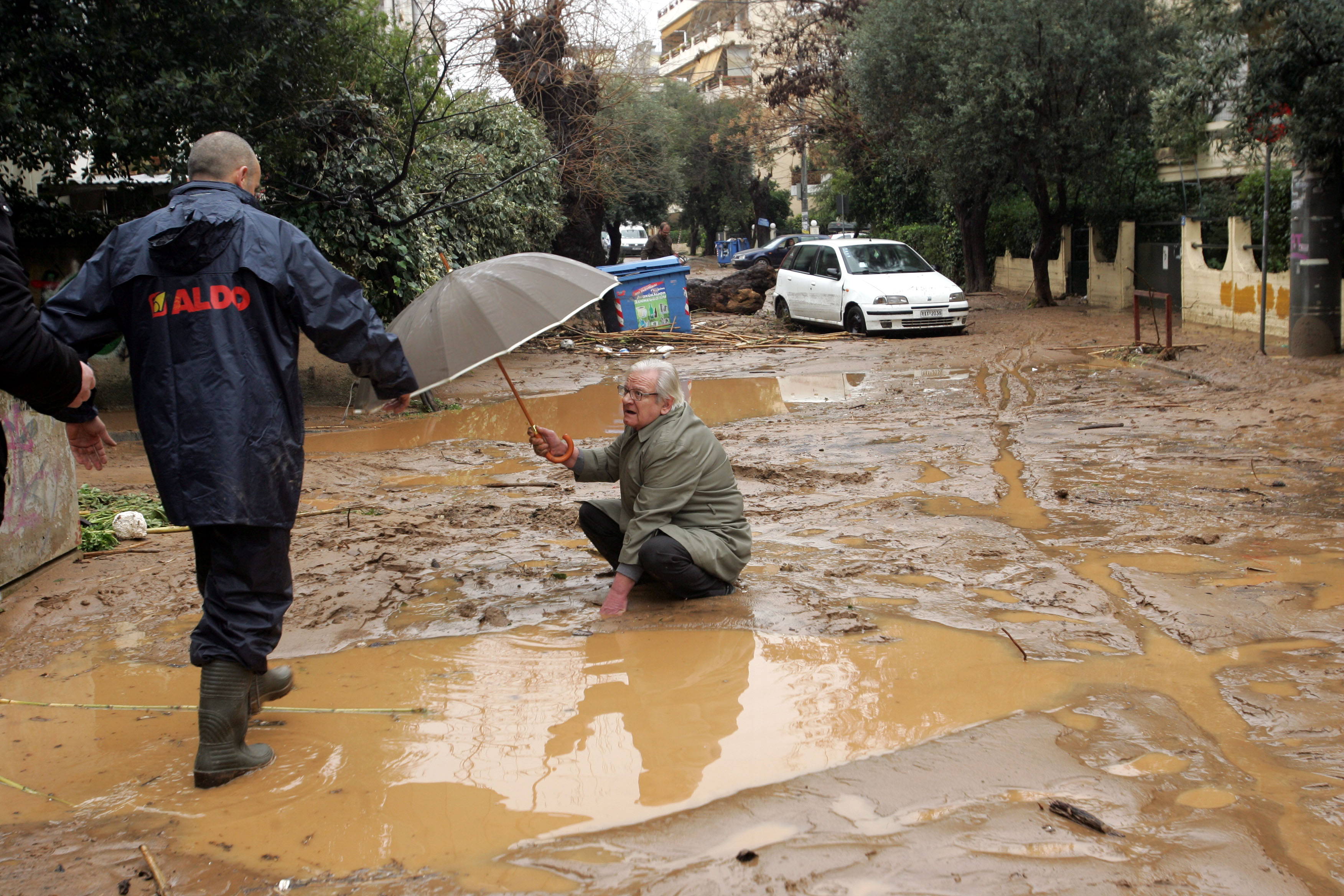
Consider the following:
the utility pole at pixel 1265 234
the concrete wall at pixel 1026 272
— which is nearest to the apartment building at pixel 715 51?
the concrete wall at pixel 1026 272

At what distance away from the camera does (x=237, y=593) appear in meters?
3.22

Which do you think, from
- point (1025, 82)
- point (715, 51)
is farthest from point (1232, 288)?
point (715, 51)

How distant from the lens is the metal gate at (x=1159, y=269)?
58.1ft

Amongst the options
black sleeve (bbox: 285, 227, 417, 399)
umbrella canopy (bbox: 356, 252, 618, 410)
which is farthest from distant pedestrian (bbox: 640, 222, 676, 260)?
black sleeve (bbox: 285, 227, 417, 399)

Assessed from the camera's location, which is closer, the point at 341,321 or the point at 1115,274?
the point at 341,321

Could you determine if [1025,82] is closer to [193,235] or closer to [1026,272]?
[1026,272]

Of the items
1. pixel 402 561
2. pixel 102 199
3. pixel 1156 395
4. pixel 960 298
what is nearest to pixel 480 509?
pixel 402 561

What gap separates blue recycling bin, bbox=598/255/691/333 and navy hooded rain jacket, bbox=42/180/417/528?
48.1ft

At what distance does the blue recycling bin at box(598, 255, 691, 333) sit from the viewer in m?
17.9

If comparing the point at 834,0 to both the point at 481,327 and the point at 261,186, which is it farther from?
the point at 481,327

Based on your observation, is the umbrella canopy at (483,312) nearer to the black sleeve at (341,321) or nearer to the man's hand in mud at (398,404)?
the man's hand in mud at (398,404)

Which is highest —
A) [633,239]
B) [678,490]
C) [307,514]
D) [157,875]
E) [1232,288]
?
[633,239]

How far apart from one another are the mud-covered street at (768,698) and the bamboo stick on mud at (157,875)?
0.07ft

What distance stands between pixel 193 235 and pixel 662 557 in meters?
2.27
